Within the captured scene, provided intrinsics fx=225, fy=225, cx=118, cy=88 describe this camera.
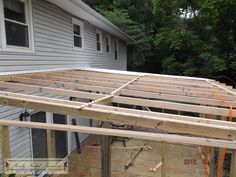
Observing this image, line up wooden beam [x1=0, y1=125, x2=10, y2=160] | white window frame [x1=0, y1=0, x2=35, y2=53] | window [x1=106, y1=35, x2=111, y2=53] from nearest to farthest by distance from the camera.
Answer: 1. wooden beam [x1=0, y1=125, x2=10, y2=160]
2. white window frame [x1=0, y1=0, x2=35, y2=53]
3. window [x1=106, y1=35, x2=111, y2=53]

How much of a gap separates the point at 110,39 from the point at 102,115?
12.2 m

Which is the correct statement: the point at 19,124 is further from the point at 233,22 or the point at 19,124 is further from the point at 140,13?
the point at 140,13

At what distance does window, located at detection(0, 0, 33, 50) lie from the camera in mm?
4695

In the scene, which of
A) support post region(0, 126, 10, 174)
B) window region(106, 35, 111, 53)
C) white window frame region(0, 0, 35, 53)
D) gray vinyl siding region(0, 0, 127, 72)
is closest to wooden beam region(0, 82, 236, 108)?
gray vinyl siding region(0, 0, 127, 72)

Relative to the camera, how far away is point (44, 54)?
6.12 metres

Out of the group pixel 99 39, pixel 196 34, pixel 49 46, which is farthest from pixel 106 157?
pixel 196 34

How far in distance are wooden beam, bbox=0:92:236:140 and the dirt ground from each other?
3695 mm

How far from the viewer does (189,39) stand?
609 inches

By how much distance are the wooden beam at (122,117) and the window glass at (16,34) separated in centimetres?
230

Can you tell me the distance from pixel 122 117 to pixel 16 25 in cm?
395

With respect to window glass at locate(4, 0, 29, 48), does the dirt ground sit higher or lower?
lower

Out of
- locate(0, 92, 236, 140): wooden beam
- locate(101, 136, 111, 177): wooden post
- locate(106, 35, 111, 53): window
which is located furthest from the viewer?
locate(106, 35, 111, 53): window

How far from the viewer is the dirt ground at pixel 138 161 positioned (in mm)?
6441

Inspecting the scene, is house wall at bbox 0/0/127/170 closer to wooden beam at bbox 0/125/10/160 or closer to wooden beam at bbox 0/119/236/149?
wooden beam at bbox 0/125/10/160
